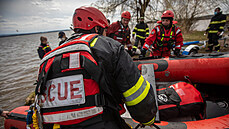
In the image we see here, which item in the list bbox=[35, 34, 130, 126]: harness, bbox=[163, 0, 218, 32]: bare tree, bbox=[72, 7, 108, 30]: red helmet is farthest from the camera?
bbox=[163, 0, 218, 32]: bare tree

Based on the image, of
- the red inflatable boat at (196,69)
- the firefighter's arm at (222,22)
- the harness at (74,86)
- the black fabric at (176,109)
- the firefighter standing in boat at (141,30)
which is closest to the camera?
the harness at (74,86)

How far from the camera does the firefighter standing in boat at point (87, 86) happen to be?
74 cm

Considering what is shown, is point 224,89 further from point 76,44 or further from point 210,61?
point 76,44

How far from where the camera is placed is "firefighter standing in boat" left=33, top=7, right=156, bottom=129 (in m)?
0.74

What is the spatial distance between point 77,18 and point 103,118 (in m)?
0.89

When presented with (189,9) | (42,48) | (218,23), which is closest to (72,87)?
(42,48)

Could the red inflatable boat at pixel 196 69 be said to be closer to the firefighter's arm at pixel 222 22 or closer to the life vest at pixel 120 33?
the life vest at pixel 120 33

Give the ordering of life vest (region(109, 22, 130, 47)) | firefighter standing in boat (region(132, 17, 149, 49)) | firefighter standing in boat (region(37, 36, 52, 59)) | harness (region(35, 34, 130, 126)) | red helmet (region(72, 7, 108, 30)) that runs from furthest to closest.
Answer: firefighter standing in boat (region(132, 17, 149, 49))
firefighter standing in boat (region(37, 36, 52, 59))
life vest (region(109, 22, 130, 47))
red helmet (region(72, 7, 108, 30))
harness (region(35, 34, 130, 126))

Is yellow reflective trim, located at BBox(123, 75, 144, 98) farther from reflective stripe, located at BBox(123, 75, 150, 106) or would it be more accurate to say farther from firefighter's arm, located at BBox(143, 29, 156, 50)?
firefighter's arm, located at BBox(143, 29, 156, 50)

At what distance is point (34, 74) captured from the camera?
21.5 ft

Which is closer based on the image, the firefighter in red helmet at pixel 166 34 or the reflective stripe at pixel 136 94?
the reflective stripe at pixel 136 94

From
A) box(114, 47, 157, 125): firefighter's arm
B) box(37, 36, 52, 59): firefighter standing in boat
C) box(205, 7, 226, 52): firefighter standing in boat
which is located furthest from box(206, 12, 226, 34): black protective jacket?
box(37, 36, 52, 59): firefighter standing in boat

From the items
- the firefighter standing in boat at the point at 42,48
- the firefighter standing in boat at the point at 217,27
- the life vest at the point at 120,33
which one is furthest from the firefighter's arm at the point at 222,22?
the firefighter standing in boat at the point at 42,48

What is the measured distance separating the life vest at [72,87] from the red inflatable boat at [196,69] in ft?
7.04
